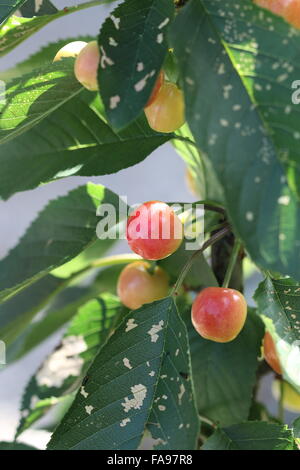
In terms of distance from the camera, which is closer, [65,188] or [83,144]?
[83,144]

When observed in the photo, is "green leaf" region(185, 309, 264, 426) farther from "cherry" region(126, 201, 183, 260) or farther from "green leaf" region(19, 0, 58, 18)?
"green leaf" region(19, 0, 58, 18)

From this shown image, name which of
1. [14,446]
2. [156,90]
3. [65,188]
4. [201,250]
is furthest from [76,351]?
[65,188]

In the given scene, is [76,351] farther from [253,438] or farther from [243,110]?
[243,110]

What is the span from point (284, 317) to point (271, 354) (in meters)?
0.05

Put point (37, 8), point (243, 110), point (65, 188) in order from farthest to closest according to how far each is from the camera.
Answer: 1. point (65, 188)
2. point (37, 8)
3. point (243, 110)

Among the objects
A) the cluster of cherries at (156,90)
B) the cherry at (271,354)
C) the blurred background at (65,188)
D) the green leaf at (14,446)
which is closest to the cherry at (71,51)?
the cluster of cherries at (156,90)

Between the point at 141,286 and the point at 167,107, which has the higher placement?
the point at 167,107

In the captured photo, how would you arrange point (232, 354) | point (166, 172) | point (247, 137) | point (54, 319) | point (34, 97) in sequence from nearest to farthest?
1. point (247, 137)
2. point (34, 97)
3. point (232, 354)
4. point (54, 319)
5. point (166, 172)

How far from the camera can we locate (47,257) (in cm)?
52

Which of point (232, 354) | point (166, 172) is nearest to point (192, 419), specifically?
point (232, 354)

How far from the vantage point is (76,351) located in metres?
0.61

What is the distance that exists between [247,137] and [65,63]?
147 millimetres

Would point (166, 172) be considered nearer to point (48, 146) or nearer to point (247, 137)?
point (48, 146)

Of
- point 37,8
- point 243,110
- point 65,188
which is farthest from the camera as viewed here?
point 65,188
